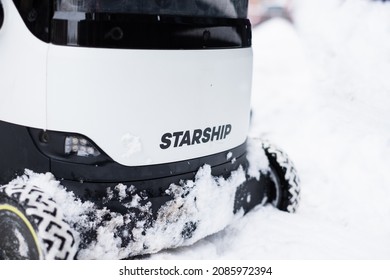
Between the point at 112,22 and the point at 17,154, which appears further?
the point at 17,154

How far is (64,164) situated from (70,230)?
1.00 ft

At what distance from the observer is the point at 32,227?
2229 millimetres

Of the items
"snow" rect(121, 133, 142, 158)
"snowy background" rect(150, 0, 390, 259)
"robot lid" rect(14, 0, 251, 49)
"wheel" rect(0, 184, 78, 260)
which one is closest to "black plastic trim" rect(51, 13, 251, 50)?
"robot lid" rect(14, 0, 251, 49)

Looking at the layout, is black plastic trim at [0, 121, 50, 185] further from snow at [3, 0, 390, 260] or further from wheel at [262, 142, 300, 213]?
wheel at [262, 142, 300, 213]

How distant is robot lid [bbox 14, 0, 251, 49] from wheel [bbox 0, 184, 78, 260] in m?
0.68

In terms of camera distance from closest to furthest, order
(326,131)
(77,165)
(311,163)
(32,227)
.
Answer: (32,227) < (77,165) < (311,163) < (326,131)

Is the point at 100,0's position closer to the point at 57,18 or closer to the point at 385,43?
the point at 57,18

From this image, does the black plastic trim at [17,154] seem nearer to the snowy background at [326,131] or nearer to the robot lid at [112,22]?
the robot lid at [112,22]

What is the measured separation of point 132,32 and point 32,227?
94 centimetres

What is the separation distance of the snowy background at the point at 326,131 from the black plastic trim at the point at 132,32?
108 cm

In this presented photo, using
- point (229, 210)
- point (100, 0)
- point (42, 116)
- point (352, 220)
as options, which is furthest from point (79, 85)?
point (352, 220)

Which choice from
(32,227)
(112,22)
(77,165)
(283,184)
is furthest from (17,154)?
(283,184)

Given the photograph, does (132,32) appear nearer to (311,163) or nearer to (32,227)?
(32,227)

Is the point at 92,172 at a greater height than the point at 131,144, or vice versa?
the point at 131,144
